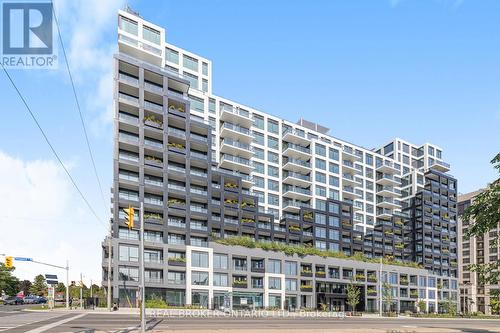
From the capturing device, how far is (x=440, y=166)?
132 meters

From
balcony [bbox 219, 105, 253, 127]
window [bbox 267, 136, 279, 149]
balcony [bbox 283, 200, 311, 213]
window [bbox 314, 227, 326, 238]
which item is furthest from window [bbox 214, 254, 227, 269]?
window [bbox 267, 136, 279, 149]

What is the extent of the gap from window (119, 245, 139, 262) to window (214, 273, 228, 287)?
14.7m

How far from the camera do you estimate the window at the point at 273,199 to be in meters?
91.9

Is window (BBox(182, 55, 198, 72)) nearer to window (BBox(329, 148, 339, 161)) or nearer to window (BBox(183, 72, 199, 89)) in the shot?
window (BBox(183, 72, 199, 89))

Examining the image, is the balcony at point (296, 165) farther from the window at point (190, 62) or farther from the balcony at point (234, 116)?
the window at point (190, 62)

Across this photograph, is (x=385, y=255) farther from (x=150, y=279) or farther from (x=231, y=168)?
(x=150, y=279)

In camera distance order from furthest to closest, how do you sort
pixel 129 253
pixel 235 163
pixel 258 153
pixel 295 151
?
pixel 295 151 → pixel 258 153 → pixel 235 163 → pixel 129 253

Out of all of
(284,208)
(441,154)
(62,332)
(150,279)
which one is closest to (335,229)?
(284,208)

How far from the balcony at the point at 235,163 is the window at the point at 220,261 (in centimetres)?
1850

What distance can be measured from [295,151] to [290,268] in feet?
87.3

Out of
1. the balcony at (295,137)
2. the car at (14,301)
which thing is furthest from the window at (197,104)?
the car at (14,301)

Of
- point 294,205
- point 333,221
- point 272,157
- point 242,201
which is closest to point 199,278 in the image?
point 242,201

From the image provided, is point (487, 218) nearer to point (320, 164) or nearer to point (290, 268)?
point (290, 268)

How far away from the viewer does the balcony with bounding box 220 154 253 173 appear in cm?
8400
